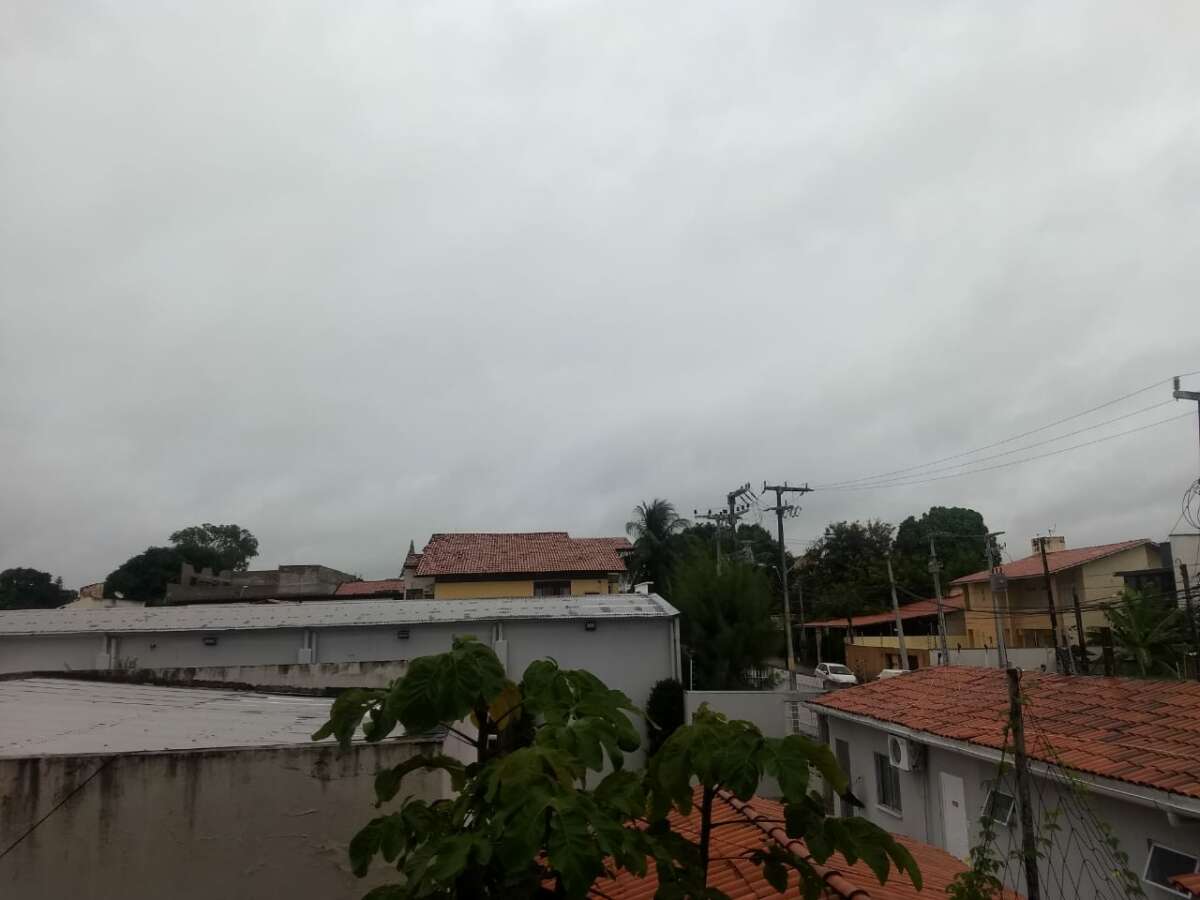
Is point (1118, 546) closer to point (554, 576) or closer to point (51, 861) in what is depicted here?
point (554, 576)

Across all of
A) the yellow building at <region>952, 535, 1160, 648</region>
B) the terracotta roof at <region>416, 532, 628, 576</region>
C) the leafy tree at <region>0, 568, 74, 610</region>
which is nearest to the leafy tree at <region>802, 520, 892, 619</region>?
the yellow building at <region>952, 535, 1160, 648</region>

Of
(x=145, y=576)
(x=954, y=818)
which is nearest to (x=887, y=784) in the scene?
(x=954, y=818)

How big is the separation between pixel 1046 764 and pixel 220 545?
80.3 meters

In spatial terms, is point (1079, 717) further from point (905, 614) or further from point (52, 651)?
point (905, 614)

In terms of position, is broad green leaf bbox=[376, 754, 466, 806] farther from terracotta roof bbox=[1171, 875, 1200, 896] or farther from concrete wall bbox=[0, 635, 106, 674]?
concrete wall bbox=[0, 635, 106, 674]

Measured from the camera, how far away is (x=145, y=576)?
6147cm

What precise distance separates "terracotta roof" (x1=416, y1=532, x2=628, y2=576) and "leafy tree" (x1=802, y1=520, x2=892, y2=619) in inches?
764

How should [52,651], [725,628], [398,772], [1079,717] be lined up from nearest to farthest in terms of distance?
[398,772] → [1079,717] → [52,651] → [725,628]

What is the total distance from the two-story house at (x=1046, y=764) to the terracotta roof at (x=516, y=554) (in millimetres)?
20849

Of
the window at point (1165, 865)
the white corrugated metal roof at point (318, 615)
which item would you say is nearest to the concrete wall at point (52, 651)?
the white corrugated metal roof at point (318, 615)

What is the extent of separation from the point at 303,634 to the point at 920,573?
42.1 meters

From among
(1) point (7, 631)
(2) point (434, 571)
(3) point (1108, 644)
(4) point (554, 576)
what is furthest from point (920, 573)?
(1) point (7, 631)

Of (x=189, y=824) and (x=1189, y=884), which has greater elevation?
(x=189, y=824)

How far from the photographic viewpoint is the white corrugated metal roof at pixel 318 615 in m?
21.3
